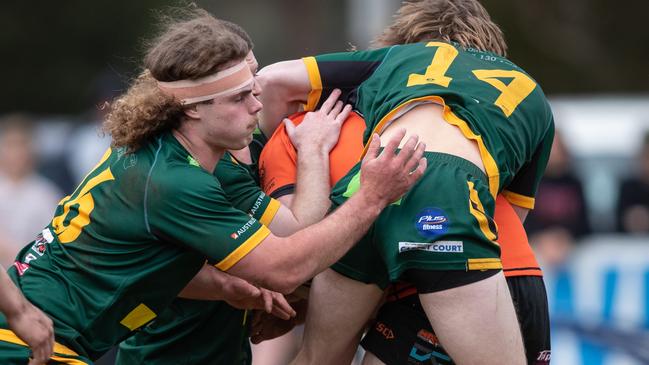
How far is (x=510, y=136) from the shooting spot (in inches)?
→ 183

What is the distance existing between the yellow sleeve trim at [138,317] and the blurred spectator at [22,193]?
5602mm

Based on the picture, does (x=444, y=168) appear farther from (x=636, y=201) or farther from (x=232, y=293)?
(x=636, y=201)

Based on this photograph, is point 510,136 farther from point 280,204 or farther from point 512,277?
point 280,204

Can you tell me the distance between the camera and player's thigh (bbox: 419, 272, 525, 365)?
4418mm

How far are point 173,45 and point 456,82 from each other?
1.10m

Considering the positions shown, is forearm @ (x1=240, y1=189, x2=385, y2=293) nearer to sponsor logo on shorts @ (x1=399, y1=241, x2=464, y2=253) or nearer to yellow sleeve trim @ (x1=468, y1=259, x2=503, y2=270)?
sponsor logo on shorts @ (x1=399, y1=241, x2=464, y2=253)

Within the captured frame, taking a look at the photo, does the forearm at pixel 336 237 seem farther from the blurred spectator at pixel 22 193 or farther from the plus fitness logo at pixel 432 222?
the blurred spectator at pixel 22 193

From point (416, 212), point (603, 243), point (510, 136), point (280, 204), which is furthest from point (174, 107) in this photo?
point (603, 243)

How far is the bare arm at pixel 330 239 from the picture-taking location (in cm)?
442

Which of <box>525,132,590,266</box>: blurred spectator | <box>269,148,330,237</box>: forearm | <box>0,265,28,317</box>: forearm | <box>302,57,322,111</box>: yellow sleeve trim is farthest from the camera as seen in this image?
<box>525,132,590,266</box>: blurred spectator

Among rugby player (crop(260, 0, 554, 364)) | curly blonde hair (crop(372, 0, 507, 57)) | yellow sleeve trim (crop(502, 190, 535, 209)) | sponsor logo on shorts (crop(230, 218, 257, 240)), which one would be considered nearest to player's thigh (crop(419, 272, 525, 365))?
rugby player (crop(260, 0, 554, 364))

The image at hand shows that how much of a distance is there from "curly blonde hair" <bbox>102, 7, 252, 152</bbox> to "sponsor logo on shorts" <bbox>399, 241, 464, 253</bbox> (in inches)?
38.5

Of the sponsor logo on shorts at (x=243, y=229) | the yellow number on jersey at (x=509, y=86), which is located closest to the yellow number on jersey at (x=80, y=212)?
the sponsor logo on shorts at (x=243, y=229)

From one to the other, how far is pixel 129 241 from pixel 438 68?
4.54 ft
